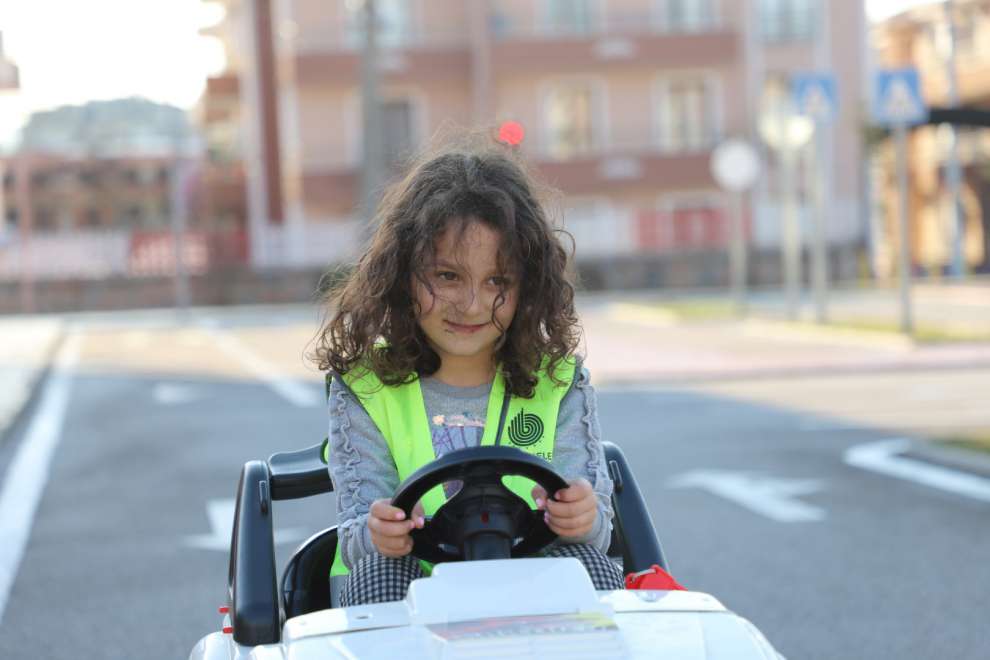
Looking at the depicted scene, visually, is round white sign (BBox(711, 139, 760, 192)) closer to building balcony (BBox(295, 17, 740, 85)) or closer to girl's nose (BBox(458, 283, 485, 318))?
building balcony (BBox(295, 17, 740, 85))

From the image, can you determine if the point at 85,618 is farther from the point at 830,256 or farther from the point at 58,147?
Answer: the point at 58,147

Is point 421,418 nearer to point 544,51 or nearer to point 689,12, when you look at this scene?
point 544,51

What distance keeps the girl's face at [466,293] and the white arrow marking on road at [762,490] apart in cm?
452

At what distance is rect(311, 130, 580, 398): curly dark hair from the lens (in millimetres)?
3230

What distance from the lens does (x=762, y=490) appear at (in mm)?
8391

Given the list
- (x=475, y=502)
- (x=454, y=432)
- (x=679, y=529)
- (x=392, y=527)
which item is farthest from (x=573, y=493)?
(x=679, y=529)

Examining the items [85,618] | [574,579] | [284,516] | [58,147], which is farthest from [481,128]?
[58,147]

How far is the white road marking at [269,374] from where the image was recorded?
1459 centimetres

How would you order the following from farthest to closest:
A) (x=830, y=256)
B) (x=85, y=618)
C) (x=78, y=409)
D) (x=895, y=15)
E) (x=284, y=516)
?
(x=895, y=15)
(x=830, y=256)
(x=78, y=409)
(x=284, y=516)
(x=85, y=618)

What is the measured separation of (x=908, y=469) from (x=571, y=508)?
256 inches

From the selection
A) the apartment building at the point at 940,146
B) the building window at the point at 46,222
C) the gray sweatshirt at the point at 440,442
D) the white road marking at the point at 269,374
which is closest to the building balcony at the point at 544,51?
the apartment building at the point at 940,146

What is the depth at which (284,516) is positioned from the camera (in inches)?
308

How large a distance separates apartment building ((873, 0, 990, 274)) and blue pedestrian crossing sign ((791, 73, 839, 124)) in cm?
2632

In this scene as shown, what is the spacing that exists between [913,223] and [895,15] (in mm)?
7413
